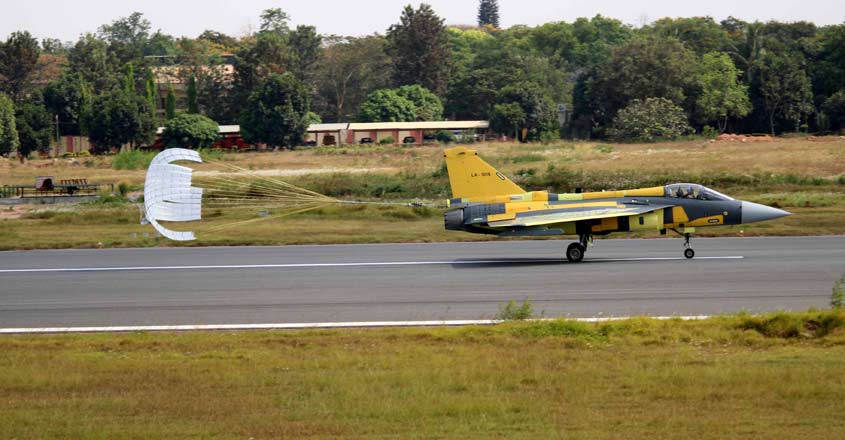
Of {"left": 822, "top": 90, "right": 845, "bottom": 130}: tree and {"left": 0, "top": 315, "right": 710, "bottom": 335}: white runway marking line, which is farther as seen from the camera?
{"left": 822, "top": 90, "right": 845, "bottom": 130}: tree

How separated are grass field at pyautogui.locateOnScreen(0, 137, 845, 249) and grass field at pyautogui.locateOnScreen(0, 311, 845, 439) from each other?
13.8 meters

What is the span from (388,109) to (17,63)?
1913 inches

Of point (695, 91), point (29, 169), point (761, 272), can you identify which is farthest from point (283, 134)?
point (761, 272)

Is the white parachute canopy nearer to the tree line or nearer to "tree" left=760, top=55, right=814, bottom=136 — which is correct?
the tree line

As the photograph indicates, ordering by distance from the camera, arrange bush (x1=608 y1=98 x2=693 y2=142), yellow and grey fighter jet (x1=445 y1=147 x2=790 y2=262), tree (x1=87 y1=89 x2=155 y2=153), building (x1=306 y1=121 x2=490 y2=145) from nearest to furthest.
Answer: yellow and grey fighter jet (x1=445 y1=147 x2=790 y2=262)
bush (x1=608 y1=98 x2=693 y2=142)
tree (x1=87 y1=89 x2=155 y2=153)
building (x1=306 y1=121 x2=490 y2=145)

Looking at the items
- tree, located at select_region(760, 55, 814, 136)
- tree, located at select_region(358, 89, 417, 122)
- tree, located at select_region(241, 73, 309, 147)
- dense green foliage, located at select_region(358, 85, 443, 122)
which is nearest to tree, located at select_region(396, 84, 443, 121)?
dense green foliage, located at select_region(358, 85, 443, 122)

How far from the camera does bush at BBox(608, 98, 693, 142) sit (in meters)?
81.4

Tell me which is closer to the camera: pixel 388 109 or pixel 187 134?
pixel 187 134

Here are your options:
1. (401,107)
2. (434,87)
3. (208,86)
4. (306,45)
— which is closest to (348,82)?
(306,45)

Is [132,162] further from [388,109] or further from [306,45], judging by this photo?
[306,45]

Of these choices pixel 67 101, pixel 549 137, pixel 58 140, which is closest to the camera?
pixel 549 137

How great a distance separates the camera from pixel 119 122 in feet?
294

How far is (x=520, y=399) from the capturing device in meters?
11.5

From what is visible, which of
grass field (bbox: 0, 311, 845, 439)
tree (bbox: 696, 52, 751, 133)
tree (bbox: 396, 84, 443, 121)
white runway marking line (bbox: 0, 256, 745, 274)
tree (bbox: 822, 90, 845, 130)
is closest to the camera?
grass field (bbox: 0, 311, 845, 439)
